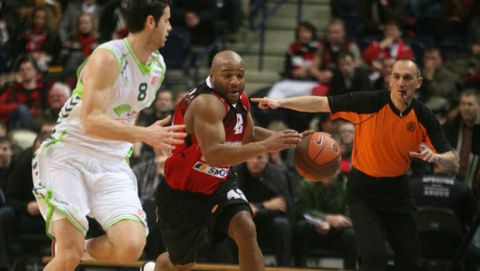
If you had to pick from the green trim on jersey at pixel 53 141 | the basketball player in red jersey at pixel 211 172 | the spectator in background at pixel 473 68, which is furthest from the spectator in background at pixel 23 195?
the spectator in background at pixel 473 68

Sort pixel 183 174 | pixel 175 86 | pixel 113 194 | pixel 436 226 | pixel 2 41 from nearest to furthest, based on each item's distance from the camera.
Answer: pixel 113 194, pixel 183 174, pixel 436 226, pixel 175 86, pixel 2 41

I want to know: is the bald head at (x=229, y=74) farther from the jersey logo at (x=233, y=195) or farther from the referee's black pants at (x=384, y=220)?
the referee's black pants at (x=384, y=220)

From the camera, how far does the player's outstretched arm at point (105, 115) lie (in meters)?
6.08

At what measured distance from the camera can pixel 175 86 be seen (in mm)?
13250

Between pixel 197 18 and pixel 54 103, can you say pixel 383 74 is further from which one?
pixel 54 103

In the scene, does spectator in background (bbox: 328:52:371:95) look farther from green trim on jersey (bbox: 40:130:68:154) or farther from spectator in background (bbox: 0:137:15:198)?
green trim on jersey (bbox: 40:130:68:154)

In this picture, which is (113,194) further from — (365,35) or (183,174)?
(365,35)

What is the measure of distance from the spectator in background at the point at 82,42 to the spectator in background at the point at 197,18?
1.32m

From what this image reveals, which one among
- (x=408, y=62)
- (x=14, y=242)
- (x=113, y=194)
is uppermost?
(x=408, y=62)

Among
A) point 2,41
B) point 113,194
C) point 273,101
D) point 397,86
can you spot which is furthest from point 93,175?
point 2,41

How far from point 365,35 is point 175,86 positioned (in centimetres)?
286

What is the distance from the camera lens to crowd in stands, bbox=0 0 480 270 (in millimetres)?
9969

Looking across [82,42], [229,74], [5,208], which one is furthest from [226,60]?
[82,42]

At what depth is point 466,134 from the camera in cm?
1067
